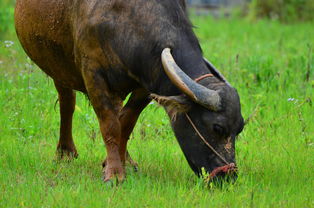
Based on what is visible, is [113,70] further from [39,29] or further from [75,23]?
[39,29]

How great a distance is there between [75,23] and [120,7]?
0.51 meters

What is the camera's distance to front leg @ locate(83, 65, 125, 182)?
5.84 metres

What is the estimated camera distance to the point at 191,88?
5.21m

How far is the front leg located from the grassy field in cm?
15

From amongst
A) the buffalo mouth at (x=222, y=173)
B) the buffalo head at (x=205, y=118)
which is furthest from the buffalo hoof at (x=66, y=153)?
the buffalo mouth at (x=222, y=173)

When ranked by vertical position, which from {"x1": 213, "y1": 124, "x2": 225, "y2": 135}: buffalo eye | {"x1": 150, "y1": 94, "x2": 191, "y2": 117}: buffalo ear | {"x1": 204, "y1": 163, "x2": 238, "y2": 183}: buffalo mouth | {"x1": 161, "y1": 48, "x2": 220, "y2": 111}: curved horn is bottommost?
{"x1": 204, "y1": 163, "x2": 238, "y2": 183}: buffalo mouth

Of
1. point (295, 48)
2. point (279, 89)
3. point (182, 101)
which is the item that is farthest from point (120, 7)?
point (295, 48)

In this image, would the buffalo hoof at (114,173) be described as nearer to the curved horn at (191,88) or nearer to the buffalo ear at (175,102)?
the buffalo ear at (175,102)

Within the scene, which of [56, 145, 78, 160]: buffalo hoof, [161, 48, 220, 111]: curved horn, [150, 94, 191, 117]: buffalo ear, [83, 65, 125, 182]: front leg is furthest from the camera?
[56, 145, 78, 160]: buffalo hoof

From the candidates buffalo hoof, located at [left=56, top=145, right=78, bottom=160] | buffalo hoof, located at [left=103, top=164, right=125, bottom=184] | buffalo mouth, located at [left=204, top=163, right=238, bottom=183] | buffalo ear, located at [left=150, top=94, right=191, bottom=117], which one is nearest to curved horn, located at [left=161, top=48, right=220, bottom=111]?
buffalo ear, located at [left=150, top=94, right=191, bottom=117]

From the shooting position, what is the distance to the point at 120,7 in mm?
5688

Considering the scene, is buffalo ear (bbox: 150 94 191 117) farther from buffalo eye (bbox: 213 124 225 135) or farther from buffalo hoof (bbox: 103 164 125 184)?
buffalo hoof (bbox: 103 164 125 184)

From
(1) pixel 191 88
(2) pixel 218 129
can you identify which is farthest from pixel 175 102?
(2) pixel 218 129

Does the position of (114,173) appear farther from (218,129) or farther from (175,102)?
(218,129)
